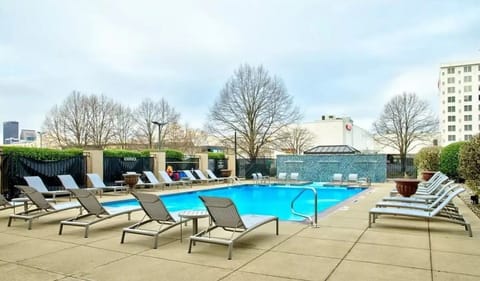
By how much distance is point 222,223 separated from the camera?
562 centimetres

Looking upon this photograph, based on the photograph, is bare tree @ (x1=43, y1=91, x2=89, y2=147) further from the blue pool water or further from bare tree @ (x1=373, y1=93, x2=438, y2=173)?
bare tree @ (x1=373, y1=93, x2=438, y2=173)

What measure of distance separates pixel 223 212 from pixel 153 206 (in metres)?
1.36

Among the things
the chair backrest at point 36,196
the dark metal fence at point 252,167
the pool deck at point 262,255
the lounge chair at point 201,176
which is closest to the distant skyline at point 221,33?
the lounge chair at point 201,176

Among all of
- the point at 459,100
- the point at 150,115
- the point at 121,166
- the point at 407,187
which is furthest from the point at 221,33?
the point at 459,100

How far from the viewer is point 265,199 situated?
16109 mm

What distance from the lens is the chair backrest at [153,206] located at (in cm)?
604

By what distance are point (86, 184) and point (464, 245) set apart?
13.8m

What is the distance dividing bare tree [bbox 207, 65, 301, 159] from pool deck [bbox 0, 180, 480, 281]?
22.5 metres

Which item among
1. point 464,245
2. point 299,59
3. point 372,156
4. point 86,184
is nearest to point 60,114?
point 86,184

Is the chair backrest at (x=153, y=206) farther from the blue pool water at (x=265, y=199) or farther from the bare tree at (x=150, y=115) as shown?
the bare tree at (x=150, y=115)

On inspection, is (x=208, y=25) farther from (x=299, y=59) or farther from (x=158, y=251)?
(x=158, y=251)

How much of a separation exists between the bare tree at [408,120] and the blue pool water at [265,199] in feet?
65.1

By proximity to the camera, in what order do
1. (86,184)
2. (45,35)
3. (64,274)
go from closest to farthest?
(64,274), (45,35), (86,184)

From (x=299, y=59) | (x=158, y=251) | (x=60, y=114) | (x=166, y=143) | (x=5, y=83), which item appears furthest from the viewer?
(x=166, y=143)
